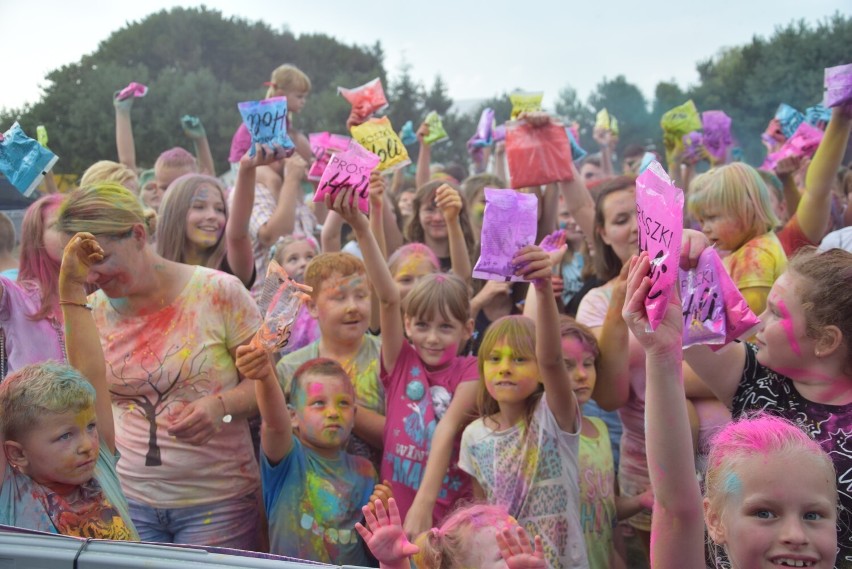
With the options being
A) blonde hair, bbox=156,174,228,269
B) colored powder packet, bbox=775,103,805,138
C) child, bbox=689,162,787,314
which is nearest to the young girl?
blonde hair, bbox=156,174,228,269

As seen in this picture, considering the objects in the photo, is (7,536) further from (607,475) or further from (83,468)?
(607,475)

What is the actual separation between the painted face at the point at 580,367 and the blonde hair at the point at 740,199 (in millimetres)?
836

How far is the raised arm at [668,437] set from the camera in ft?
5.42

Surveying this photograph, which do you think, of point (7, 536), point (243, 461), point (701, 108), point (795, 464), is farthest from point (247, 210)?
point (701, 108)

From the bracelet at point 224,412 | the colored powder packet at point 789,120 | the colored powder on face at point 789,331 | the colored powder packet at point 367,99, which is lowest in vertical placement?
the bracelet at point 224,412

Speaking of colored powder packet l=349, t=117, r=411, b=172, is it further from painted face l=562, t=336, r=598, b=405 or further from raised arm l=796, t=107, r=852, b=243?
raised arm l=796, t=107, r=852, b=243

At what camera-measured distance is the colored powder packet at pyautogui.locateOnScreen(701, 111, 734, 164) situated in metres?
6.50

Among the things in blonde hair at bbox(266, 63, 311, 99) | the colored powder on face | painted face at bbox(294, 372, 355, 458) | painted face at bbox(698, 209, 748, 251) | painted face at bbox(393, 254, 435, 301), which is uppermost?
blonde hair at bbox(266, 63, 311, 99)

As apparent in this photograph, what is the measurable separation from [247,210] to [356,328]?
83cm

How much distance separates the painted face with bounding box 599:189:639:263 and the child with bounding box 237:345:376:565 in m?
1.35

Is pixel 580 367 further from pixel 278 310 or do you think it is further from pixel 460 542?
pixel 278 310

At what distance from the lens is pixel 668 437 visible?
5.51ft

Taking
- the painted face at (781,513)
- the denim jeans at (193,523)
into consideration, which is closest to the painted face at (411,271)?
the denim jeans at (193,523)

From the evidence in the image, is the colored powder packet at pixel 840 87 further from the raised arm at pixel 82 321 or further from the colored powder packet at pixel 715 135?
the raised arm at pixel 82 321
